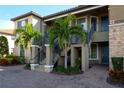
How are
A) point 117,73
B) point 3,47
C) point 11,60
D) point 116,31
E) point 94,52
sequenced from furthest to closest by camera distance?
point 3,47
point 11,60
point 94,52
point 116,31
point 117,73

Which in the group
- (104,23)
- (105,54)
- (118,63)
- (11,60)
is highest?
(104,23)

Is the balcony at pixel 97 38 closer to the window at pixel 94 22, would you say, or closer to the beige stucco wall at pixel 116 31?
the window at pixel 94 22

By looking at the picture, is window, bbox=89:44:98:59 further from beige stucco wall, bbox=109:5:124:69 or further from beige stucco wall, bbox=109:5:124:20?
beige stucco wall, bbox=109:5:124:20

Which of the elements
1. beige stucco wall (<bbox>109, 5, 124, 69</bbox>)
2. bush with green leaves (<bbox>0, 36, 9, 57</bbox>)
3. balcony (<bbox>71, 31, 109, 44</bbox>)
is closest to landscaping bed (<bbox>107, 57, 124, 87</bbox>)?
beige stucco wall (<bbox>109, 5, 124, 69</bbox>)

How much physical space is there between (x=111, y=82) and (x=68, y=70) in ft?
14.2

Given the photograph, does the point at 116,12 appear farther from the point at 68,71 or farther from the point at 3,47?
the point at 3,47

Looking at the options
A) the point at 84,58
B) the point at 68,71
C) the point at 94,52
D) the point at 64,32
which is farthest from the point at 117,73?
the point at 94,52

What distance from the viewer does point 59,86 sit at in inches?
501

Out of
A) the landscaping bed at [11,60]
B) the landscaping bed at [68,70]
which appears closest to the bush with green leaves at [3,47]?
the landscaping bed at [11,60]

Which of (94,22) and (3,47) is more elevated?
(94,22)

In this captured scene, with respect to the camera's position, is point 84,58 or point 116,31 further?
point 84,58

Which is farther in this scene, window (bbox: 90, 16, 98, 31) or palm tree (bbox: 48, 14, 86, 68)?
window (bbox: 90, 16, 98, 31)

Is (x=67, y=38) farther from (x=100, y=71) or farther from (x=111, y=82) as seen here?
(x=111, y=82)

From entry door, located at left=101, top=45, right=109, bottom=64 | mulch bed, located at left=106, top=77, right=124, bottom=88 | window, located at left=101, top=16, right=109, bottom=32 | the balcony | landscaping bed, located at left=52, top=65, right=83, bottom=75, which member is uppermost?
window, located at left=101, top=16, right=109, bottom=32
